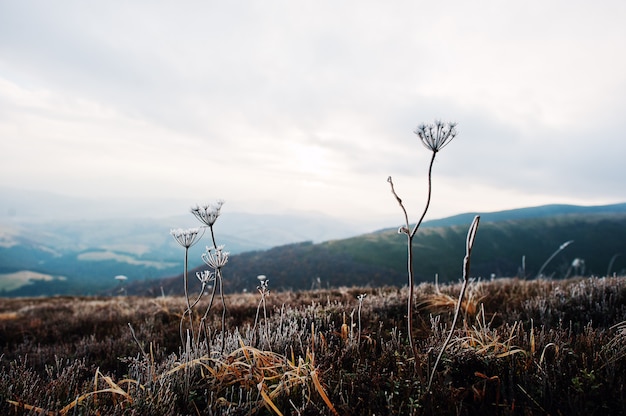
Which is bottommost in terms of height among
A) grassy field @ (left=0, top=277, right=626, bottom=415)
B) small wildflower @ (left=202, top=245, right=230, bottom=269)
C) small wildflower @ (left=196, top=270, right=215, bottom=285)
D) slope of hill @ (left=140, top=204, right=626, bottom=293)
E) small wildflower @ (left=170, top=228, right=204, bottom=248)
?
slope of hill @ (left=140, top=204, right=626, bottom=293)

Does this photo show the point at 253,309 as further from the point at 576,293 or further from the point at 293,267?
the point at 293,267

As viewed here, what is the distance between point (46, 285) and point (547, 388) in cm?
19948

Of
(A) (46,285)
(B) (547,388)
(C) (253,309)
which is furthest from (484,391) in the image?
(A) (46,285)

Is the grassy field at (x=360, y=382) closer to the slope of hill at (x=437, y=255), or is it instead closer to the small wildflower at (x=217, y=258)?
the small wildflower at (x=217, y=258)

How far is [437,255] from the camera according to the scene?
90.3 metres

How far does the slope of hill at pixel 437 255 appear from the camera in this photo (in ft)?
245

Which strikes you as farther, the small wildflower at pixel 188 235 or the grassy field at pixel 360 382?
the small wildflower at pixel 188 235

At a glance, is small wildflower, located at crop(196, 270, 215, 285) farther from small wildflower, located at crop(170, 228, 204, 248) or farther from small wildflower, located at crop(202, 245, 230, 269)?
small wildflower, located at crop(170, 228, 204, 248)

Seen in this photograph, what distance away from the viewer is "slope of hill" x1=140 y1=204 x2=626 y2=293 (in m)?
74.8

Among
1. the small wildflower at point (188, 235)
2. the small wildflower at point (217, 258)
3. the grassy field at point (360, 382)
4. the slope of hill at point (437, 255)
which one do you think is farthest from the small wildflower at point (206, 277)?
the slope of hill at point (437, 255)

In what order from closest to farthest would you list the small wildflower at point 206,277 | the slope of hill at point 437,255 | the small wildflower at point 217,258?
1. the small wildflower at point 217,258
2. the small wildflower at point 206,277
3. the slope of hill at point 437,255

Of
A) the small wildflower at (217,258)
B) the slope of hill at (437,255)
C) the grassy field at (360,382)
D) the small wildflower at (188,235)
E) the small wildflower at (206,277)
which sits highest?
the small wildflower at (188,235)

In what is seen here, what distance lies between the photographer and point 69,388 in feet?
8.98

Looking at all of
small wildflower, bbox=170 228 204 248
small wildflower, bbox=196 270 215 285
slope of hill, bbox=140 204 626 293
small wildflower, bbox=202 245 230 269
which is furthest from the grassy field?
slope of hill, bbox=140 204 626 293
